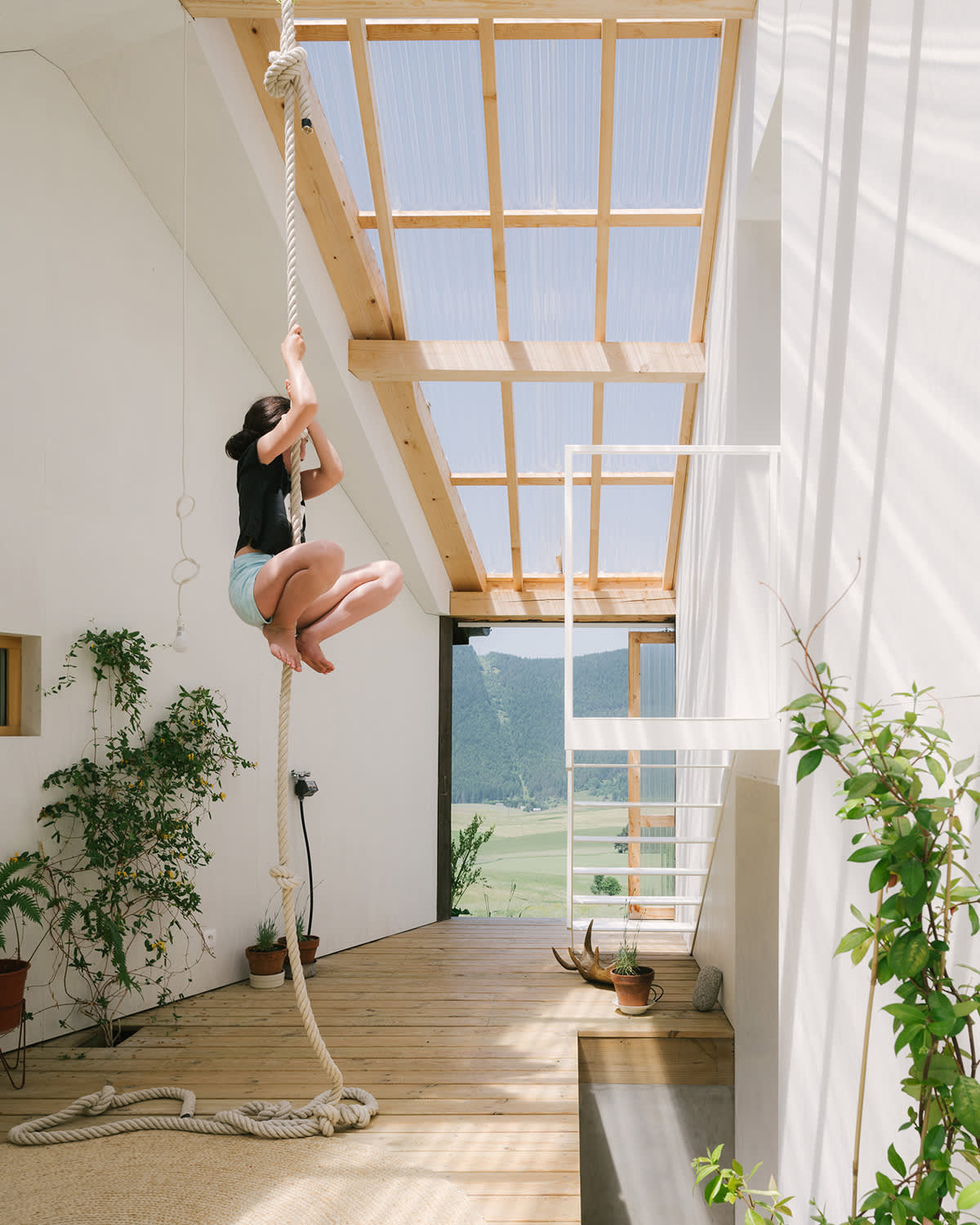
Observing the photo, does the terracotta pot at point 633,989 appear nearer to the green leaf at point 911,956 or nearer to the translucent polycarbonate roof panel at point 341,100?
the green leaf at point 911,956

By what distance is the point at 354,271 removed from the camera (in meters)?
4.88

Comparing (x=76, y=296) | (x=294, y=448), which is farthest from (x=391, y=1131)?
(x=76, y=296)

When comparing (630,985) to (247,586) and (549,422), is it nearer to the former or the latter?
(247,586)

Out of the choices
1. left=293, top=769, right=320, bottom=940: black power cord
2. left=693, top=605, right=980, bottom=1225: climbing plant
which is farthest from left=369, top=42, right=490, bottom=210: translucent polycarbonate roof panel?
left=693, top=605, right=980, bottom=1225: climbing plant

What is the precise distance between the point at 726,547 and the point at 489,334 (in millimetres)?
1877

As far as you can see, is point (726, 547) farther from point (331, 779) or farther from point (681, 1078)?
point (331, 779)

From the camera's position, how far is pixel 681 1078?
14.1ft

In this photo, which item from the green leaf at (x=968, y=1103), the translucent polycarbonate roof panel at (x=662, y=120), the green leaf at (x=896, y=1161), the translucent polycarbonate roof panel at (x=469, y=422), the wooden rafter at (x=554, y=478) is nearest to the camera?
the green leaf at (x=968, y=1103)

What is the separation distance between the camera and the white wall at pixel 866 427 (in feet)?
5.34

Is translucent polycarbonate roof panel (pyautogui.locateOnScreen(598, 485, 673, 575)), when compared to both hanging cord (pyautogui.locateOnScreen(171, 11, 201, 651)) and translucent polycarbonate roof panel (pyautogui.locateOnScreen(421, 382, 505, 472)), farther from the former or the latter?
hanging cord (pyautogui.locateOnScreen(171, 11, 201, 651))

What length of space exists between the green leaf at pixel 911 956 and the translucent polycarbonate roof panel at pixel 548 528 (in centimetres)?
537

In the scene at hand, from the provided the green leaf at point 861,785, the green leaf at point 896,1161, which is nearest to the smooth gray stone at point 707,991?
the green leaf at point 896,1161

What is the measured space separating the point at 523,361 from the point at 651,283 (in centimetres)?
80

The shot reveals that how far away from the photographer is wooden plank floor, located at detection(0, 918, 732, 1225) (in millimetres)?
2951
